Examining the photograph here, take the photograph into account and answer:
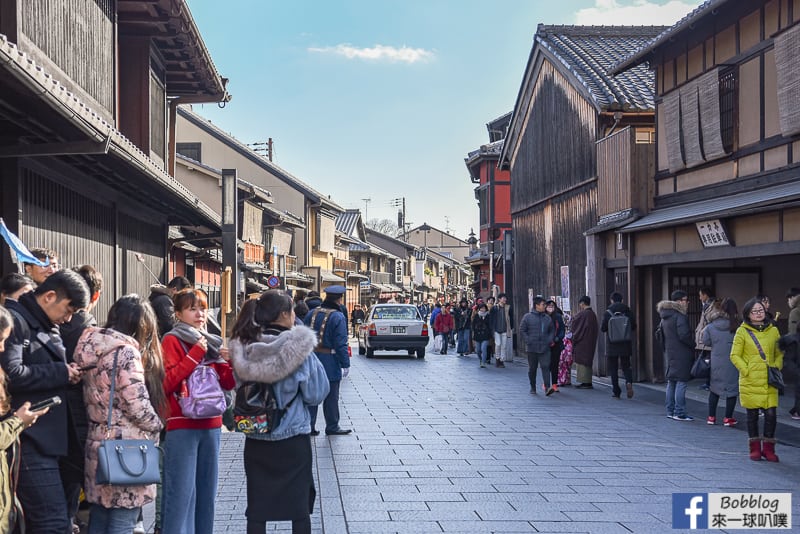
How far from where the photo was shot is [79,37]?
428 inches

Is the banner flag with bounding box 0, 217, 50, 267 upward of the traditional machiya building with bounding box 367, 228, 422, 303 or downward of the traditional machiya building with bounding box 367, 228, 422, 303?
downward

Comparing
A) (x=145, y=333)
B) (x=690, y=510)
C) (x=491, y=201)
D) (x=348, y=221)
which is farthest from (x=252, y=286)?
(x=348, y=221)

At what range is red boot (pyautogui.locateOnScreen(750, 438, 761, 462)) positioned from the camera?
9.47 meters

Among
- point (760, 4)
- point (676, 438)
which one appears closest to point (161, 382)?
point (676, 438)

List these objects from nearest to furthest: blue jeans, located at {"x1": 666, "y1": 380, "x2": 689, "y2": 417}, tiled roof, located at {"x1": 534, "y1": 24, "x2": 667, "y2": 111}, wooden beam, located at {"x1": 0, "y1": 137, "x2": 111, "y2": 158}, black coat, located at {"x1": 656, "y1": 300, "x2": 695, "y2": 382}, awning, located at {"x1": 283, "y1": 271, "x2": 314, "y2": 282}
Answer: wooden beam, located at {"x1": 0, "y1": 137, "x2": 111, "y2": 158} < black coat, located at {"x1": 656, "y1": 300, "x2": 695, "y2": 382} < blue jeans, located at {"x1": 666, "y1": 380, "x2": 689, "y2": 417} < tiled roof, located at {"x1": 534, "y1": 24, "x2": 667, "y2": 111} < awning, located at {"x1": 283, "y1": 271, "x2": 314, "y2": 282}

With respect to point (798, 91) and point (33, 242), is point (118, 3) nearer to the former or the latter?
point (33, 242)

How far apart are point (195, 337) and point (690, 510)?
171 inches

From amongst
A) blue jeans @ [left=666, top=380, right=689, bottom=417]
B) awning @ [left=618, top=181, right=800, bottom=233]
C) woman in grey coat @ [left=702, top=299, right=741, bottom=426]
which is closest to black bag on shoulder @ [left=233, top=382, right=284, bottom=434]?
woman in grey coat @ [left=702, top=299, right=741, bottom=426]

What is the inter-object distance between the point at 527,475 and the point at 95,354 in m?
5.00

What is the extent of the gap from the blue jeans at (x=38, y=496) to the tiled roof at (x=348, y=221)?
206 feet

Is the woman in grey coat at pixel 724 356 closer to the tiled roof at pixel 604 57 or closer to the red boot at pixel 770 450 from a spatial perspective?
the red boot at pixel 770 450

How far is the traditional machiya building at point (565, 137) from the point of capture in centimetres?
1978

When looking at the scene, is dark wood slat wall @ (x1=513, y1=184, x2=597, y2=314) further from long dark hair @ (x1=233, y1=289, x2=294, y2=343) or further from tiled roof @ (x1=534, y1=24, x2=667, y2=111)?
long dark hair @ (x1=233, y1=289, x2=294, y2=343)

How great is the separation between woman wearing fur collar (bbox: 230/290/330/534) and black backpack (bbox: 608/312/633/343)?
10322 mm
